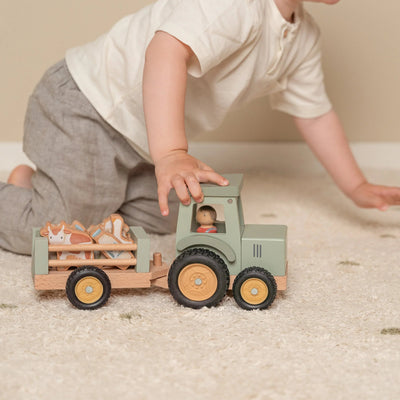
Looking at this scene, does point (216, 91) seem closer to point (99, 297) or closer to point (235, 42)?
point (235, 42)

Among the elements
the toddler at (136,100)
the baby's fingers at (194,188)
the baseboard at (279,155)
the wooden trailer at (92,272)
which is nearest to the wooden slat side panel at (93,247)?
the wooden trailer at (92,272)

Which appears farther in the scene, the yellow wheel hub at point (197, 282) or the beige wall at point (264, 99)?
the beige wall at point (264, 99)

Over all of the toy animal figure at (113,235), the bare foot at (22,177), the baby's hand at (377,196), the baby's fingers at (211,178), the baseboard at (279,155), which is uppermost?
the baseboard at (279,155)

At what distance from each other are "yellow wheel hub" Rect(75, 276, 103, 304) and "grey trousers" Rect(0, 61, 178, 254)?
0.34 meters

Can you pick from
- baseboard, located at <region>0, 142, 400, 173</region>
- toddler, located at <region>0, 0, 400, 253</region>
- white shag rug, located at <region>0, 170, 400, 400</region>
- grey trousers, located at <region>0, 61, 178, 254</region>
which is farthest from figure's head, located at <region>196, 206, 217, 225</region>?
baseboard, located at <region>0, 142, 400, 173</region>

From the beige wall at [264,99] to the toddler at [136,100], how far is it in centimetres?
52

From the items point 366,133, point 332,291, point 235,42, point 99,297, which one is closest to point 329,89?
point 366,133

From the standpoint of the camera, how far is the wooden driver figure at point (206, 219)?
0.81 metres

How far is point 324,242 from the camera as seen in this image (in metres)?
1.16

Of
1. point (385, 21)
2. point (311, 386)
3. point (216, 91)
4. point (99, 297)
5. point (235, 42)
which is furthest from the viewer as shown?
point (385, 21)

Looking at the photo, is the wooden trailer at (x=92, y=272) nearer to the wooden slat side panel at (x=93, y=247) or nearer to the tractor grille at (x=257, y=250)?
the wooden slat side panel at (x=93, y=247)

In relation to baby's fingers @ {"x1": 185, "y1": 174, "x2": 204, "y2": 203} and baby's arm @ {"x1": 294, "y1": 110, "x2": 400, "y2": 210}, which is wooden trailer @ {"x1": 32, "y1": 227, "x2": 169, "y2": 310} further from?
baby's arm @ {"x1": 294, "y1": 110, "x2": 400, "y2": 210}

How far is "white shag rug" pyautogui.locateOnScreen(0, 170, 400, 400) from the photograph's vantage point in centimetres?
58

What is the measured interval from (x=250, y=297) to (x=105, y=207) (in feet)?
1.56
